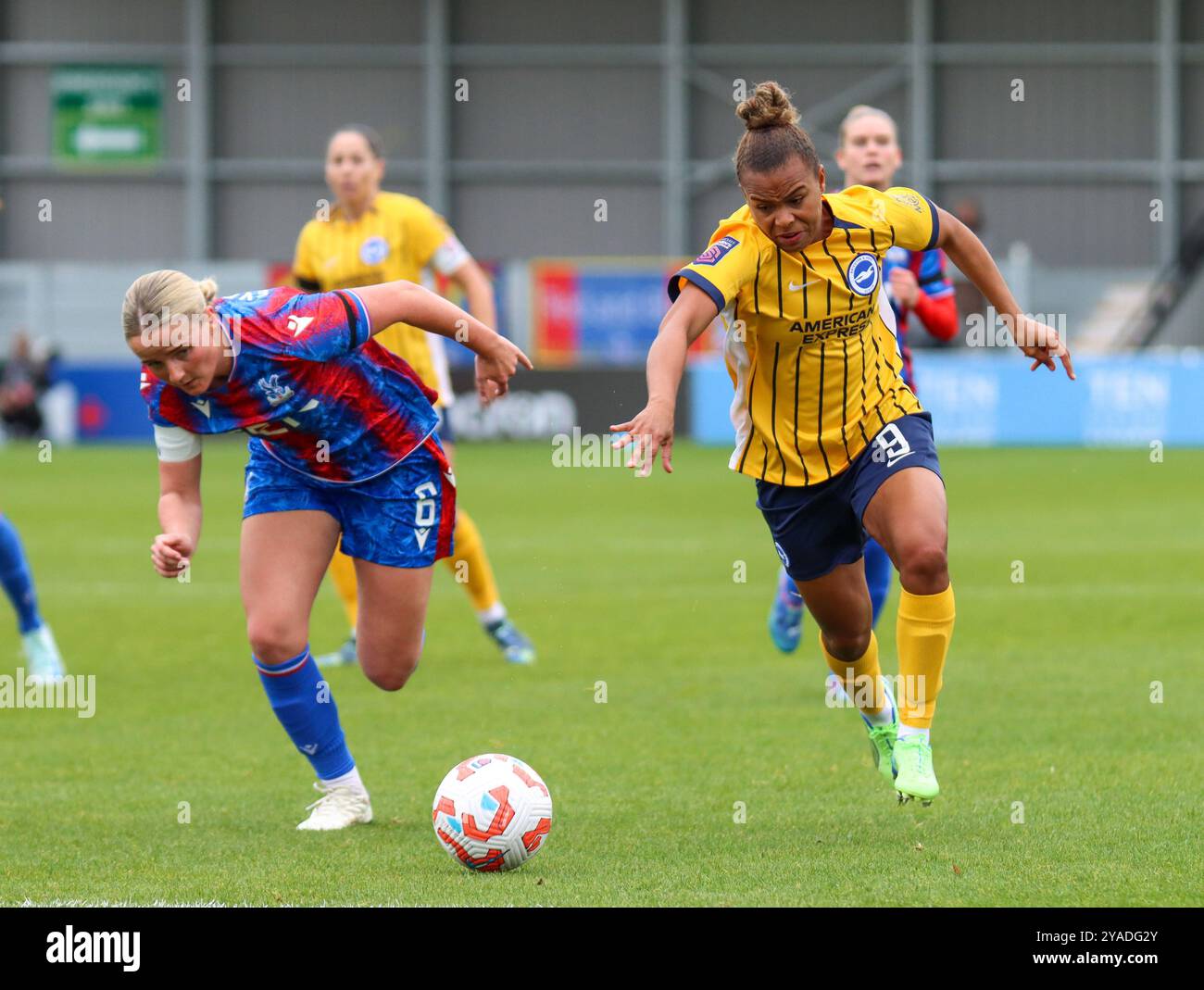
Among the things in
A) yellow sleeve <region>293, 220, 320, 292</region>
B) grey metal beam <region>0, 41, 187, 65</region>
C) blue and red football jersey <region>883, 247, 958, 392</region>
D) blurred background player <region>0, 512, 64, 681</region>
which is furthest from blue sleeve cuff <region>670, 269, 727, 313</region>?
grey metal beam <region>0, 41, 187, 65</region>

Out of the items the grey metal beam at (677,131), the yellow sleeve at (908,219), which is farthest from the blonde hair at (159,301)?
the grey metal beam at (677,131)

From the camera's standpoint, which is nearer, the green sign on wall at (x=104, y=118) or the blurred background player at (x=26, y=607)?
the blurred background player at (x=26, y=607)

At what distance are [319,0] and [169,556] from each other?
30.6 meters

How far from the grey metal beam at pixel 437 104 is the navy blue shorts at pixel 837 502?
28332mm

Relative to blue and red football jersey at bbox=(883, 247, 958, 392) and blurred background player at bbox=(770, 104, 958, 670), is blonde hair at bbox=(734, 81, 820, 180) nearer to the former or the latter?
blurred background player at bbox=(770, 104, 958, 670)

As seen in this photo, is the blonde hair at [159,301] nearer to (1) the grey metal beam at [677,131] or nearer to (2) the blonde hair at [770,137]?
(2) the blonde hair at [770,137]

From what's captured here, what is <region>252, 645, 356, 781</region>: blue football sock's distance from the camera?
5512 millimetres

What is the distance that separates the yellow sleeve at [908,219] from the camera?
5398mm

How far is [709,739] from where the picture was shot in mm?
6973

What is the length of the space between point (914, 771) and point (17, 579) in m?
4.53

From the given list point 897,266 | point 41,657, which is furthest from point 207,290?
point 41,657

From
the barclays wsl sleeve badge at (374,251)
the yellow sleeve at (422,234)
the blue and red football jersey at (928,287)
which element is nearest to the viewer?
the blue and red football jersey at (928,287)

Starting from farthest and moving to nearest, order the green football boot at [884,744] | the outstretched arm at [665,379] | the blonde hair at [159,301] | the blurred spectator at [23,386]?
the blurred spectator at [23,386] < the green football boot at [884,744] < the blonde hair at [159,301] < the outstretched arm at [665,379]

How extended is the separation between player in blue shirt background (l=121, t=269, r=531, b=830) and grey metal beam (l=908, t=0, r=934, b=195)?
2868 cm
